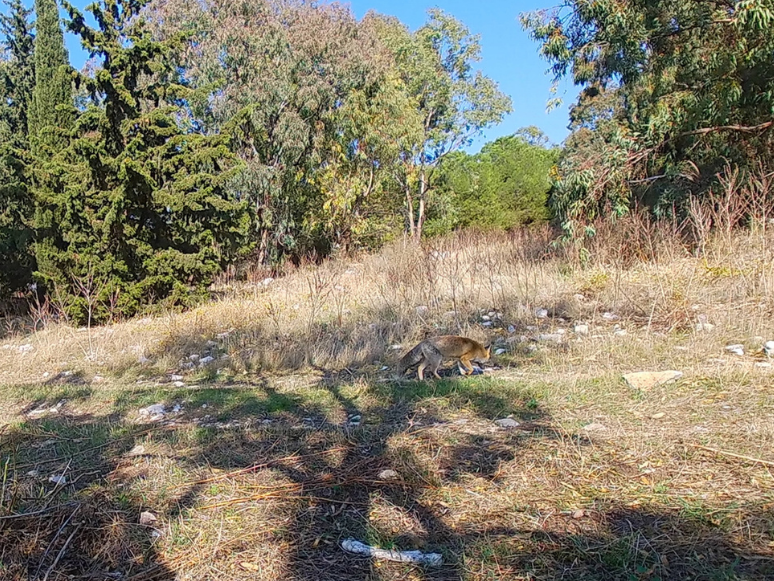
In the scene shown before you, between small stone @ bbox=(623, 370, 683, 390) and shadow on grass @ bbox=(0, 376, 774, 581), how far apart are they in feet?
2.80

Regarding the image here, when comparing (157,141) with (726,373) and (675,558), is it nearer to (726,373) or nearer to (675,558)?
(726,373)

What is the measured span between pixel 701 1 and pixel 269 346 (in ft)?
25.6

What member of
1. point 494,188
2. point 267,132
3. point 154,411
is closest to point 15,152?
point 267,132

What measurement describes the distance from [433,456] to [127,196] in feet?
33.4

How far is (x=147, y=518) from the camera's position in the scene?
2451 millimetres

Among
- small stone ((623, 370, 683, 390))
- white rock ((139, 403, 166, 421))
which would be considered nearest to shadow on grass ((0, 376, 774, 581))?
white rock ((139, 403, 166, 421))

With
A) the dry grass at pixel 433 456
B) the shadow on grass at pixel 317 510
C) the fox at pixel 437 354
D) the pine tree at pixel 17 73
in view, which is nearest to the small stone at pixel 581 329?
the dry grass at pixel 433 456

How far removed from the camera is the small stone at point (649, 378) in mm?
3953

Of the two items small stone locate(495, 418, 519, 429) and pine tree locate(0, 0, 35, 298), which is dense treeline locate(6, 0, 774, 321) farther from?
small stone locate(495, 418, 519, 429)

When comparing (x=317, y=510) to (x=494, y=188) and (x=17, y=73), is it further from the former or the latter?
(x=494, y=188)

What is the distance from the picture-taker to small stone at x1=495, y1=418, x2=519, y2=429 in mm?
3422

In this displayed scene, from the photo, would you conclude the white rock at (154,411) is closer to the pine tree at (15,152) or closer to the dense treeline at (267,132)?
the dense treeline at (267,132)

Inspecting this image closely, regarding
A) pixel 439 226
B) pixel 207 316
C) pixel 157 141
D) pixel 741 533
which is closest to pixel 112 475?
pixel 741 533

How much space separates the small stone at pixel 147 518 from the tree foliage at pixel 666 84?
744 centimetres
